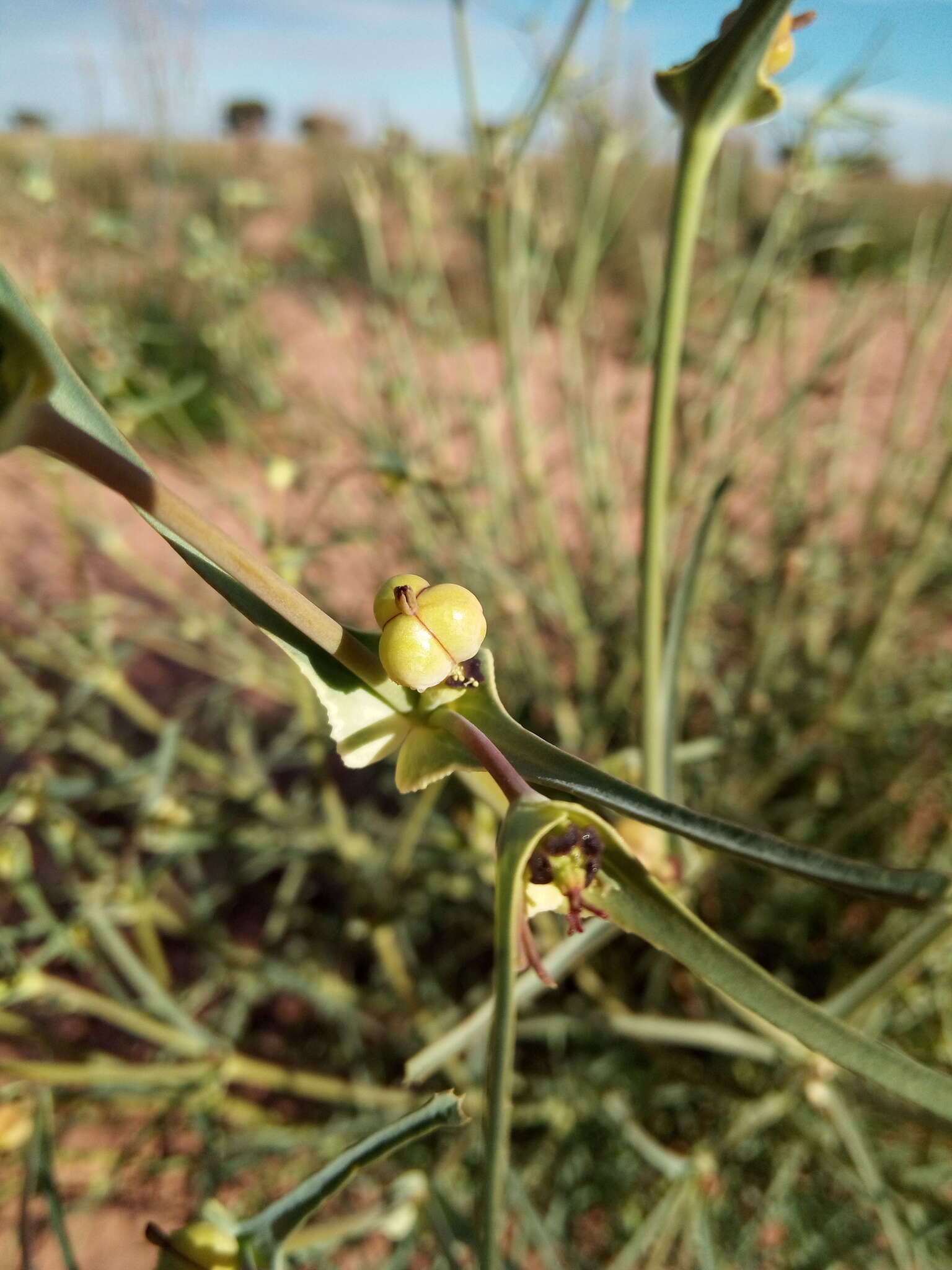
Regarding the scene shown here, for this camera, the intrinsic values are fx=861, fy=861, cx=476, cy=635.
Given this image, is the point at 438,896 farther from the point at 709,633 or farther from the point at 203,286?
the point at 203,286

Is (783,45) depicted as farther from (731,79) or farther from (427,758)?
(427,758)

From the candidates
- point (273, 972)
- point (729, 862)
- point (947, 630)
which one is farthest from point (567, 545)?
point (273, 972)

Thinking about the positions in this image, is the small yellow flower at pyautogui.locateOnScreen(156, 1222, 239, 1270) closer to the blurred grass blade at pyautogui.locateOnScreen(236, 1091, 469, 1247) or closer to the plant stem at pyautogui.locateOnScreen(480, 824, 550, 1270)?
the blurred grass blade at pyautogui.locateOnScreen(236, 1091, 469, 1247)

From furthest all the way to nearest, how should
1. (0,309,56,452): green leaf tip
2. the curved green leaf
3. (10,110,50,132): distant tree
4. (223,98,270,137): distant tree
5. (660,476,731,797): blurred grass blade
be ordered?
(223,98,270,137): distant tree, (10,110,50,132): distant tree, (660,476,731,797): blurred grass blade, the curved green leaf, (0,309,56,452): green leaf tip

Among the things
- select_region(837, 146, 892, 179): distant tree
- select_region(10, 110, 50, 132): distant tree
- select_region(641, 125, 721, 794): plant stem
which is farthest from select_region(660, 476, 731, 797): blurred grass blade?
select_region(10, 110, 50, 132): distant tree

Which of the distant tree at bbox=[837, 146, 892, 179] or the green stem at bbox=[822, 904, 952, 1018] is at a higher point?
the distant tree at bbox=[837, 146, 892, 179]

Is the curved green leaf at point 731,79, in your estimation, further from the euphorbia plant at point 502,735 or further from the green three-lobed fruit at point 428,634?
the green three-lobed fruit at point 428,634

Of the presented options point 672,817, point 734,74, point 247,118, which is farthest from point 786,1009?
point 247,118
